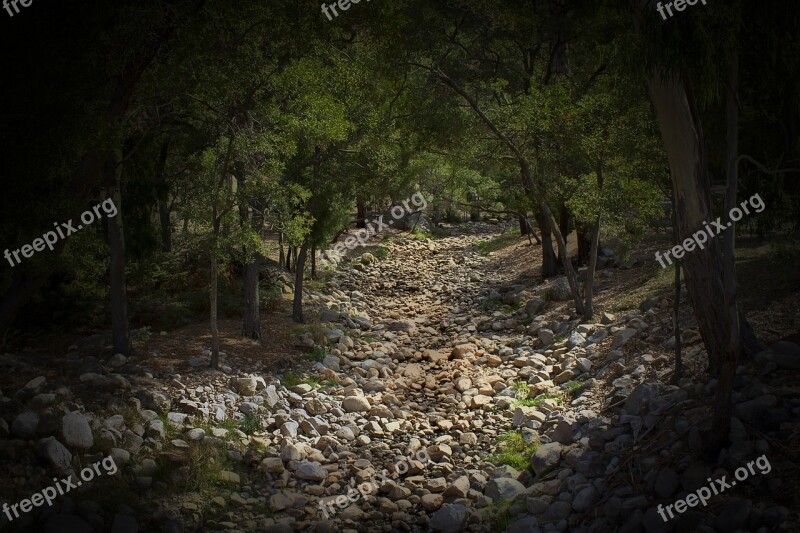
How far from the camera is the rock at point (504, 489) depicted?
286 inches

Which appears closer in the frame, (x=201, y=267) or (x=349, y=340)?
(x=349, y=340)

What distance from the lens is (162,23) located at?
7191 millimetres

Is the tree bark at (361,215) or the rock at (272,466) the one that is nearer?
the rock at (272,466)

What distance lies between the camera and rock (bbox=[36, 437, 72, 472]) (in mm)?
6848

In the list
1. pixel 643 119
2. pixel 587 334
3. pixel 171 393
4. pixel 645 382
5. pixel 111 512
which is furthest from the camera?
pixel 587 334

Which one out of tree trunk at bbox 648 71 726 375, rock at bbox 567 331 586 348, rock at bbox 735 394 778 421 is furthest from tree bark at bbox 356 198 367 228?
rock at bbox 735 394 778 421

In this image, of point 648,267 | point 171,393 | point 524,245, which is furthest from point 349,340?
point 524,245

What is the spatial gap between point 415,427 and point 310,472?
2.31 metres

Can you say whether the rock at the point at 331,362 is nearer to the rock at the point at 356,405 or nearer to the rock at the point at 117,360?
the rock at the point at 356,405

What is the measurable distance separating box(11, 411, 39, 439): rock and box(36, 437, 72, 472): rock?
245 mm

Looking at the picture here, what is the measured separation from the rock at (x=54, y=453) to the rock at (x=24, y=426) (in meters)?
0.24

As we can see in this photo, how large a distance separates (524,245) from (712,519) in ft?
67.2

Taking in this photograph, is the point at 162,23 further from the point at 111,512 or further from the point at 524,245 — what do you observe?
the point at 524,245

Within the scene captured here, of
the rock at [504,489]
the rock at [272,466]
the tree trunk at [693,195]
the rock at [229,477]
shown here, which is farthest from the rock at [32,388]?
the tree trunk at [693,195]
